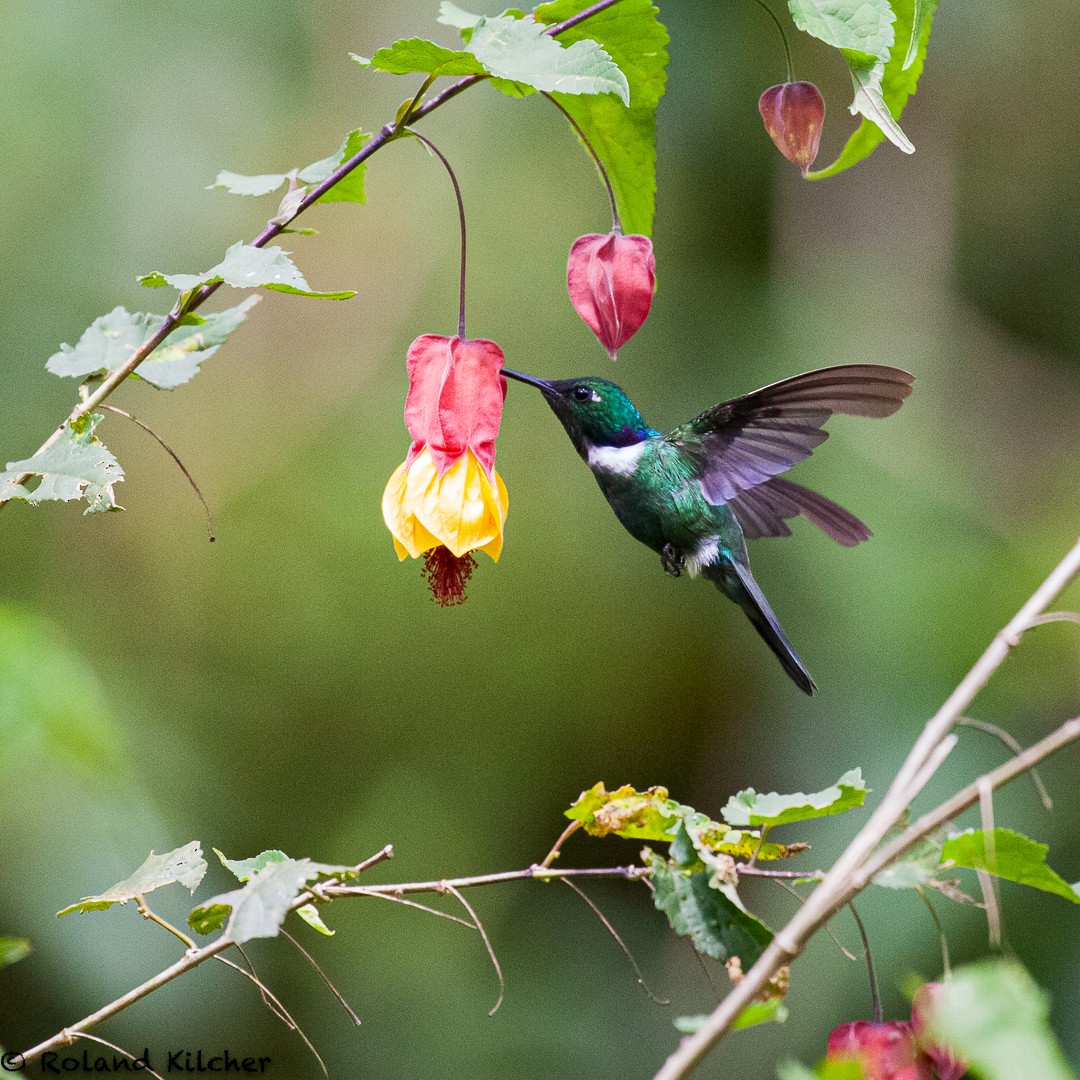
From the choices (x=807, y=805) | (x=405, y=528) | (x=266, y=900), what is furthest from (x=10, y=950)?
(x=405, y=528)

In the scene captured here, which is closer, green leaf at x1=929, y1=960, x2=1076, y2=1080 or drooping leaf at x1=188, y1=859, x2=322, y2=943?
green leaf at x1=929, y1=960, x2=1076, y2=1080

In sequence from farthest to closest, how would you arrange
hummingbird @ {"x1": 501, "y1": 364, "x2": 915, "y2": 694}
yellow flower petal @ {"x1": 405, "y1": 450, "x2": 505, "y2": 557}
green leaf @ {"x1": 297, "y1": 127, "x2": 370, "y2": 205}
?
hummingbird @ {"x1": 501, "y1": 364, "x2": 915, "y2": 694} < yellow flower petal @ {"x1": 405, "y1": 450, "x2": 505, "y2": 557} < green leaf @ {"x1": 297, "y1": 127, "x2": 370, "y2": 205}

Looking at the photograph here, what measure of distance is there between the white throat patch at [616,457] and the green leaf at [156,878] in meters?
0.53

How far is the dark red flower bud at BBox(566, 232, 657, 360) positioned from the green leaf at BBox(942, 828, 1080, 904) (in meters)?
0.47

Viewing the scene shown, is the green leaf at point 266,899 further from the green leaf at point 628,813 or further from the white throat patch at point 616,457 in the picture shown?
the white throat patch at point 616,457

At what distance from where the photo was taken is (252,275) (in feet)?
2.37

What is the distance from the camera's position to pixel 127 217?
222 centimetres

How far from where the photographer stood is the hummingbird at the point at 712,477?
1.05 meters

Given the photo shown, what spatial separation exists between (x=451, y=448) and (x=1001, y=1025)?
2.16 ft

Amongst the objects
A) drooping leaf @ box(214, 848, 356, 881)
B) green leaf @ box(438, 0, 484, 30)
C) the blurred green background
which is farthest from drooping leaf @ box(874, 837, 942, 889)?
the blurred green background

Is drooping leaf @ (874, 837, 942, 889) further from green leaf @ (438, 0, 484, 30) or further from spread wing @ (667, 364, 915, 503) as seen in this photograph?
green leaf @ (438, 0, 484, 30)

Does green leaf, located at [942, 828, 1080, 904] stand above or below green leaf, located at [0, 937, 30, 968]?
above

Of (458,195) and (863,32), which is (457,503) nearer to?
(458,195)

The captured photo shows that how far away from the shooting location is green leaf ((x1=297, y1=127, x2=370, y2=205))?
0.81 meters
